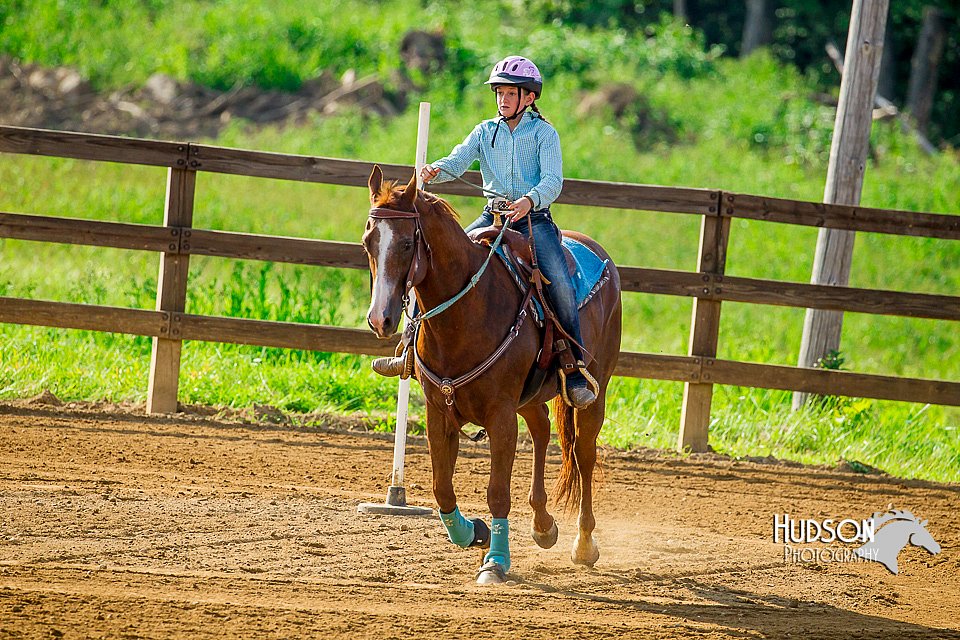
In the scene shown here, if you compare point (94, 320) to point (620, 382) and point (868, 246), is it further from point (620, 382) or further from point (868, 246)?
point (868, 246)

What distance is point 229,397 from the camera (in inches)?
355

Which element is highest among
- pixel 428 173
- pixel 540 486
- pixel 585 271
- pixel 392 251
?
pixel 428 173

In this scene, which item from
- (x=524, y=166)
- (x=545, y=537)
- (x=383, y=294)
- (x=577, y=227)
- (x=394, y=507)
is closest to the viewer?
(x=383, y=294)

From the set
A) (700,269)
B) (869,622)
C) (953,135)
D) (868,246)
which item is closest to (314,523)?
(869,622)

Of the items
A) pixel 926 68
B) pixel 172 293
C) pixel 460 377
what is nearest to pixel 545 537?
pixel 460 377

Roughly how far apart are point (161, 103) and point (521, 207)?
17366mm

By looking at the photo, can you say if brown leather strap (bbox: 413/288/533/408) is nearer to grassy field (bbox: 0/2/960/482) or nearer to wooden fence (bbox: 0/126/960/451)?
wooden fence (bbox: 0/126/960/451)

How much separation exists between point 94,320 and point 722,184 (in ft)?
42.6

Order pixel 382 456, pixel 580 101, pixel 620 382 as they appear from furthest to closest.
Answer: pixel 580 101, pixel 620 382, pixel 382 456

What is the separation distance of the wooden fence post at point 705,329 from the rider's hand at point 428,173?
3679 millimetres

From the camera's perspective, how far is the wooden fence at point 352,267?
27.5 ft

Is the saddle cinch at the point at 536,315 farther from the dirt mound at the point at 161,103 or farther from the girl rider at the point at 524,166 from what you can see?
the dirt mound at the point at 161,103

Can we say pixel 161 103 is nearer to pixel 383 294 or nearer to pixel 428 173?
pixel 428 173

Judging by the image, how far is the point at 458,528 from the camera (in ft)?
18.4
